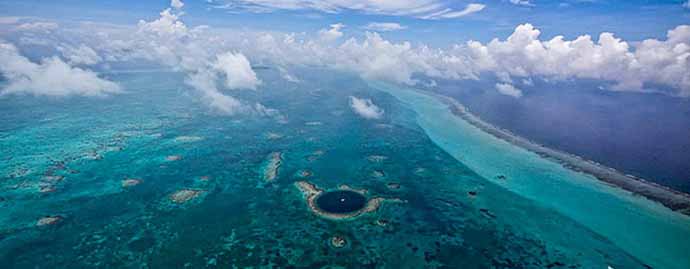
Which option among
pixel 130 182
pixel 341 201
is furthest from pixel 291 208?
pixel 130 182

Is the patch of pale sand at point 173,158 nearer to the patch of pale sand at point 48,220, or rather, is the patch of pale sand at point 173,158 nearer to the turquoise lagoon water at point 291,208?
the turquoise lagoon water at point 291,208

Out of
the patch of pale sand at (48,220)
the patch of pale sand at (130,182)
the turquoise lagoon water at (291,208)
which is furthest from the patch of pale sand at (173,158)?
the patch of pale sand at (48,220)

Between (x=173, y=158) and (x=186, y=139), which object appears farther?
(x=186, y=139)

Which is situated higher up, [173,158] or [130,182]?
[173,158]

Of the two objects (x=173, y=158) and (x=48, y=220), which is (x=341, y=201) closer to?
(x=173, y=158)

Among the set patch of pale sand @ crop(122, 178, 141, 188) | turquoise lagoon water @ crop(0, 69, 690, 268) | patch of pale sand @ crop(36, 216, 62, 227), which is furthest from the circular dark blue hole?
patch of pale sand @ crop(36, 216, 62, 227)

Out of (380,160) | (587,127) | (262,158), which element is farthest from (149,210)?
(587,127)
